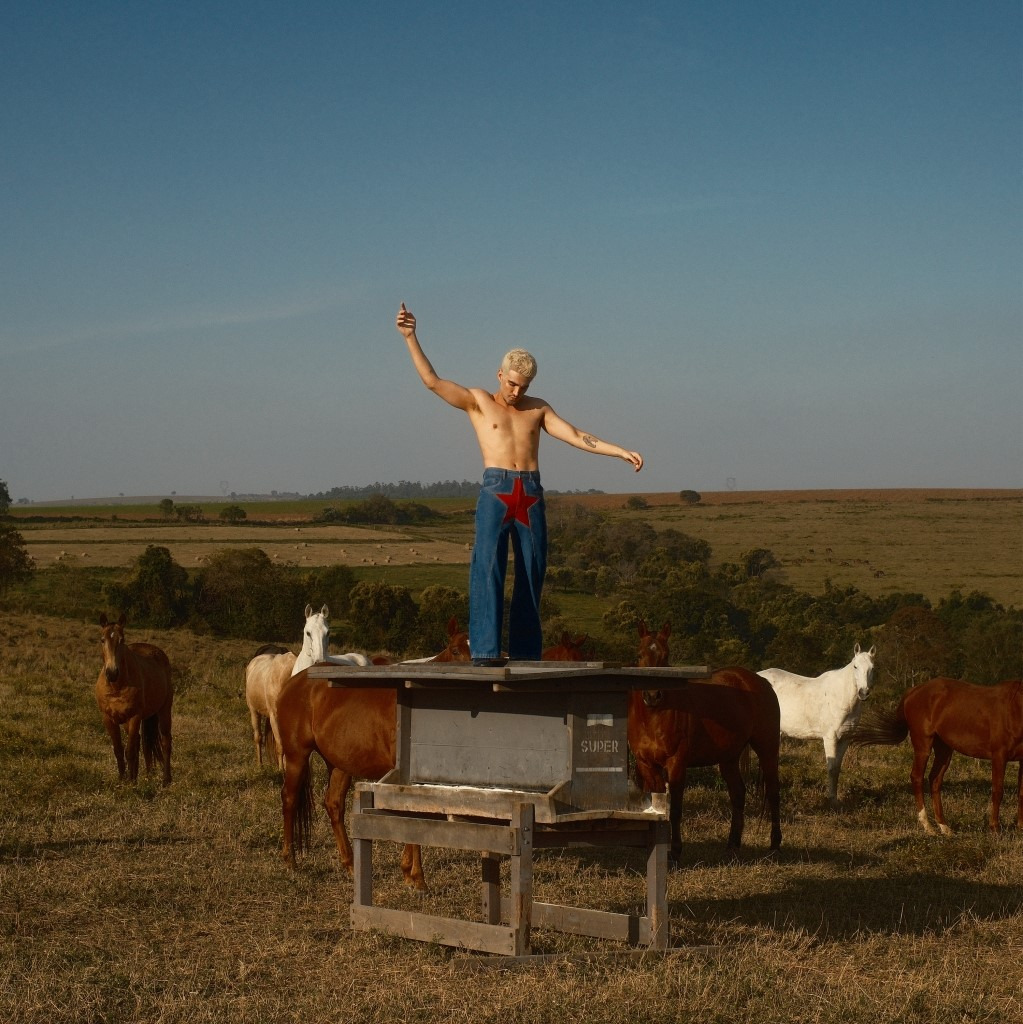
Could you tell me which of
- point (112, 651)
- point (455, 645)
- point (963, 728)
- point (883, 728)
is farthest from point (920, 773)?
point (112, 651)

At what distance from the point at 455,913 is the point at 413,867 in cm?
83

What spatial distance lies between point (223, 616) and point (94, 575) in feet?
34.2

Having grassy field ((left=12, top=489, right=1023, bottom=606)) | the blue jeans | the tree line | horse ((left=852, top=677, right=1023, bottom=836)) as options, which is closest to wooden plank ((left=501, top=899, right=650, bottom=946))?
the blue jeans

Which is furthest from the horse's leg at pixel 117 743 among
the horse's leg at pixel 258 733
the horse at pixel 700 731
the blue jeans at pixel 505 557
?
the blue jeans at pixel 505 557

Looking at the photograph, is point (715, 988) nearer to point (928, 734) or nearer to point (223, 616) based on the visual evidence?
point (928, 734)

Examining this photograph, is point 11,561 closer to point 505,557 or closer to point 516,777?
point 505,557

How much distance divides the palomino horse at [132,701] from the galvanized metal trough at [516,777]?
321 inches

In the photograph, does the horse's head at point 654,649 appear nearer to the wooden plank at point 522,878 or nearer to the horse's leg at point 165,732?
the wooden plank at point 522,878

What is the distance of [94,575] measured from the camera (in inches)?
2197

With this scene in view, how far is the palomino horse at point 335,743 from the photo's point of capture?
33.1 ft

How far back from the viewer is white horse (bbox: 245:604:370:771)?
1580 centimetres

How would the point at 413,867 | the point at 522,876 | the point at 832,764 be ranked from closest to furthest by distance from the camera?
the point at 522,876 < the point at 413,867 < the point at 832,764

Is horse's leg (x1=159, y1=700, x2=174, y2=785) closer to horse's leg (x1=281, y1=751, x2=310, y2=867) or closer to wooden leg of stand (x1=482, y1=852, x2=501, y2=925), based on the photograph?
horse's leg (x1=281, y1=751, x2=310, y2=867)

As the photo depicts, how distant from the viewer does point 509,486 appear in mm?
8125
